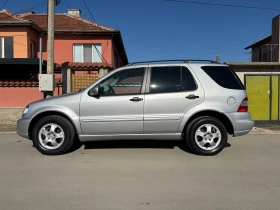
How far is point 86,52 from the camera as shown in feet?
59.7

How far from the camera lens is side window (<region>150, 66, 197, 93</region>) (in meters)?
6.12

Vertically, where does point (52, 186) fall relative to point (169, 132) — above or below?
below

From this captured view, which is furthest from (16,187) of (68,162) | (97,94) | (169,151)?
(169,151)

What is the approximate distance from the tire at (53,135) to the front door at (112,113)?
0.33 metres

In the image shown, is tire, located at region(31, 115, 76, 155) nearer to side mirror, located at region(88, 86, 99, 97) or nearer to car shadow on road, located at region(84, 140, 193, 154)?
side mirror, located at region(88, 86, 99, 97)

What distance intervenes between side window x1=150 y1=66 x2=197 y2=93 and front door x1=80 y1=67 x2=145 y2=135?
0.35 metres

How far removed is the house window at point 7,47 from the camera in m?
16.6

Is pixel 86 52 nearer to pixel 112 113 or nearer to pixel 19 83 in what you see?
pixel 19 83

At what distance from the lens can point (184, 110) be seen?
6.05 m

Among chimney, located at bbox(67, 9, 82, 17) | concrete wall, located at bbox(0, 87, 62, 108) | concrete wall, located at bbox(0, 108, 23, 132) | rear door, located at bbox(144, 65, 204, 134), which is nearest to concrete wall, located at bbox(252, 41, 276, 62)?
chimney, located at bbox(67, 9, 82, 17)

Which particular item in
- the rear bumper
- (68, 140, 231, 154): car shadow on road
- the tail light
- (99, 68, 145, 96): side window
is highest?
(99, 68, 145, 96): side window

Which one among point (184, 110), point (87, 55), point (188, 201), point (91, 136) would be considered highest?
point (87, 55)

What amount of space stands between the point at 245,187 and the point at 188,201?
1.04 meters

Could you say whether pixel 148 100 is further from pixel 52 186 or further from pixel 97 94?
pixel 52 186
